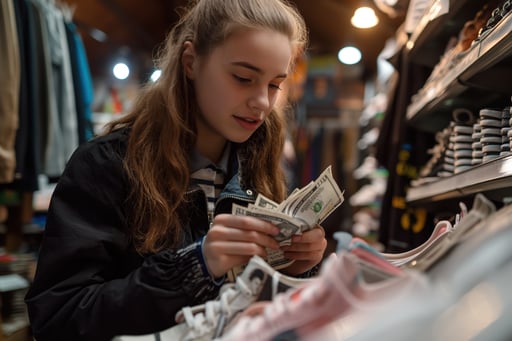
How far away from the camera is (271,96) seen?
1.37 meters

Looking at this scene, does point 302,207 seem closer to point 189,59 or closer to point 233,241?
point 233,241

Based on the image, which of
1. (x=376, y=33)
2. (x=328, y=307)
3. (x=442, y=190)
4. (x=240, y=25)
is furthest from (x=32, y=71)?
(x=376, y=33)

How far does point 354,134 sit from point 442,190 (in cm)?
656

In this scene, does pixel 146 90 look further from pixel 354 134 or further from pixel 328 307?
pixel 354 134

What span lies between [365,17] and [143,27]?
4.14m

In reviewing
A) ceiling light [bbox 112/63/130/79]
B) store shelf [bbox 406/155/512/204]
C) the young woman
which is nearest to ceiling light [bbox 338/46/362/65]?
ceiling light [bbox 112/63/130/79]

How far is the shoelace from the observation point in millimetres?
800

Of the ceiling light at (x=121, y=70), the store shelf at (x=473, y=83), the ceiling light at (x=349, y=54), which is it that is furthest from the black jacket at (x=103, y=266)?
the ceiling light at (x=121, y=70)

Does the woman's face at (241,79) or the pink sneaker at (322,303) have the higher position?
the woman's face at (241,79)

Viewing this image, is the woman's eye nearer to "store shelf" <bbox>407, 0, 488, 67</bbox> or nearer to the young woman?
the young woman

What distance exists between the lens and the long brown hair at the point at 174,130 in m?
1.24

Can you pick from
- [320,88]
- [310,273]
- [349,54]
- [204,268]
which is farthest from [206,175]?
[320,88]

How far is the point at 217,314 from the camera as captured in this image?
813mm

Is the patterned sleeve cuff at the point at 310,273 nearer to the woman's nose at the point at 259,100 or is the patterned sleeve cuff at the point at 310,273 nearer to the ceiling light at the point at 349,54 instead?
the woman's nose at the point at 259,100
